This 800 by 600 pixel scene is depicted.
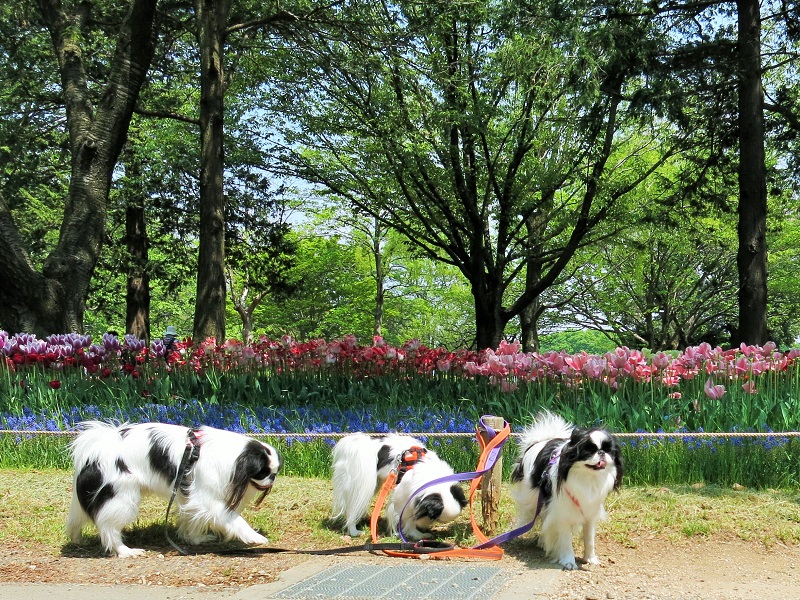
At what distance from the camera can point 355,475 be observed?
211 inches

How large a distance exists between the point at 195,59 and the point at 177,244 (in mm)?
6381

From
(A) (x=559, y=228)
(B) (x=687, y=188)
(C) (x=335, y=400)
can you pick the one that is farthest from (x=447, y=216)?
(C) (x=335, y=400)

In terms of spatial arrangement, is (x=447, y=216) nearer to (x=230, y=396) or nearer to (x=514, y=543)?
(x=230, y=396)

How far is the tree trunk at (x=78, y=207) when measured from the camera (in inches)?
408

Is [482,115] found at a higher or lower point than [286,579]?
higher

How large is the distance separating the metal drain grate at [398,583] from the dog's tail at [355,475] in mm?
719

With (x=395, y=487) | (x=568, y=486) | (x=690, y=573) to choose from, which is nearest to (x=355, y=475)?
(x=395, y=487)

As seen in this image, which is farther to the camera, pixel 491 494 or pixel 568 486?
pixel 491 494

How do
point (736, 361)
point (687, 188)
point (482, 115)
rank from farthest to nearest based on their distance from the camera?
1. point (687, 188)
2. point (482, 115)
3. point (736, 361)

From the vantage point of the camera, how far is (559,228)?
16688mm

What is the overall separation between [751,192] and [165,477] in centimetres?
1003

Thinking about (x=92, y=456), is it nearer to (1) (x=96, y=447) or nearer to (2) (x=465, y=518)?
(1) (x=96, y=447)

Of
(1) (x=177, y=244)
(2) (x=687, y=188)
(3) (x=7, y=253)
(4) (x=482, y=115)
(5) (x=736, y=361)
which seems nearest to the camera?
(5) (x=736, y=361)

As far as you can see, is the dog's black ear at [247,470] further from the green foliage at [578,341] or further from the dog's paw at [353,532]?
the green foliage at [578,341]
